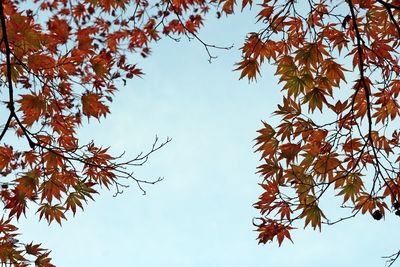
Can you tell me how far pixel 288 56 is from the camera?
366cm

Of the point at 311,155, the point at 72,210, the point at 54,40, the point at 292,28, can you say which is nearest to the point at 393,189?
the point at 311,155

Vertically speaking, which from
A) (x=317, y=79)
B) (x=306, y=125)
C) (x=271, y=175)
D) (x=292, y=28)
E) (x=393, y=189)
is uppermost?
(x=292, y=28)

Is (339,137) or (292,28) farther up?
(292,28)

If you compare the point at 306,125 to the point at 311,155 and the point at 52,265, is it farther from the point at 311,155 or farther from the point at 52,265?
the point at 52,265

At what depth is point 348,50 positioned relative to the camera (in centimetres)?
368

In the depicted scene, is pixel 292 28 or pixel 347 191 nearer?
pixel 347 191

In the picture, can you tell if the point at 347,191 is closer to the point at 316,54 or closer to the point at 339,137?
the point at 339,137

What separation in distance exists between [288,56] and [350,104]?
22.5 inches

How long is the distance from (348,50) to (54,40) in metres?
2.07

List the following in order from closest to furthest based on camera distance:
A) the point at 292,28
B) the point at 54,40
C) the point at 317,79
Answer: the point at 54,40
the point at 317,79
the point at 292,28

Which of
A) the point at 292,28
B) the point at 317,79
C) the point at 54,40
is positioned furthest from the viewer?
the point at 292,28

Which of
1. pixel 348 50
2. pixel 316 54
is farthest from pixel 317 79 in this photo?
pixel 348 50

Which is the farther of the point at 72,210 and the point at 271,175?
the point at 72,210

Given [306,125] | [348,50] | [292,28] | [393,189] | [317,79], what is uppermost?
[292,28]
